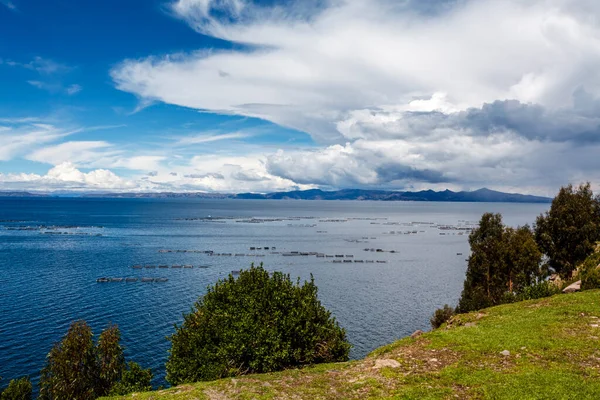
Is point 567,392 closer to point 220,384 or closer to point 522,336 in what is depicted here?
point 522,336

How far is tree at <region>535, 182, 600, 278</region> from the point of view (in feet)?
233

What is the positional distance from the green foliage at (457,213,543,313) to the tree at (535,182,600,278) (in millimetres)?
3868

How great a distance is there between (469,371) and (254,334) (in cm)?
1605

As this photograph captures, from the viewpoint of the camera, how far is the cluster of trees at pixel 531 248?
233 feet

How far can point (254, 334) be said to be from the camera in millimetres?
32719

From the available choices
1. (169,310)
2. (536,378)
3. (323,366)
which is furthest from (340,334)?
(169,310)

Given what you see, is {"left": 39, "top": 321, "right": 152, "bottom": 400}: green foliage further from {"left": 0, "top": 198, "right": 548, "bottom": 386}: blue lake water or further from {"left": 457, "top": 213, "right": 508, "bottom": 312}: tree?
{"left": 457, "top": 213, "right": 508, "bottom": 312}: tree

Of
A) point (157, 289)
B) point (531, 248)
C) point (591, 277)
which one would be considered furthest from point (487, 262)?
point (157, 289)

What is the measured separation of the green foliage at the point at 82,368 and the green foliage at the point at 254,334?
60.1 feet

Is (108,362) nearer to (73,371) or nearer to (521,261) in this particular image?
(73,371)

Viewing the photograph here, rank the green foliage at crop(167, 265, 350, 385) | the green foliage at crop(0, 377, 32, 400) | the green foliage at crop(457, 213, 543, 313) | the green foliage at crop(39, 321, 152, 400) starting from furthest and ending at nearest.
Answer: the green foliage at crop(457, 213, 543, 313), the green foliage at crop(39, 321, 152, 400), the green foliage at crop(0, 377, 32, 400), the green foliage at crop(167, 265, 350, 385)

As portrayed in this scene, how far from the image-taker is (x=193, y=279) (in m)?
120

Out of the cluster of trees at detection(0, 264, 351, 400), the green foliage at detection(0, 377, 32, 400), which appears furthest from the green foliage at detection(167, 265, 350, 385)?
the green foliage at detection(0, 377, 32, 400)

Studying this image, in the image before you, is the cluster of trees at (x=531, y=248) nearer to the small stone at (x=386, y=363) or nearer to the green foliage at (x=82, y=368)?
the small stone at (x=386, y=363)
